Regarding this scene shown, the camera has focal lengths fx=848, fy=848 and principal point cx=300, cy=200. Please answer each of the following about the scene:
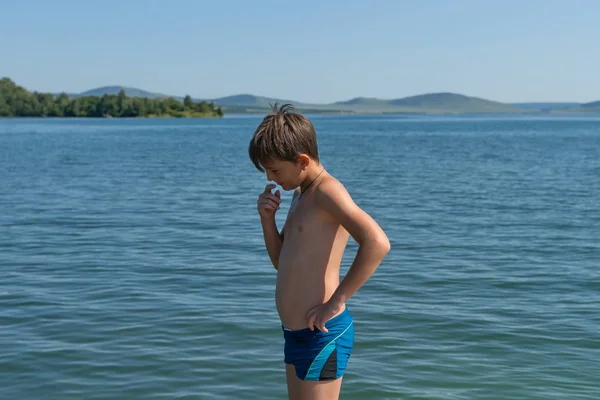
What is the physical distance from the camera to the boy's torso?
402 centimetres

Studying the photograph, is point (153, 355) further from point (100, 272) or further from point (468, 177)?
point (468, 177)

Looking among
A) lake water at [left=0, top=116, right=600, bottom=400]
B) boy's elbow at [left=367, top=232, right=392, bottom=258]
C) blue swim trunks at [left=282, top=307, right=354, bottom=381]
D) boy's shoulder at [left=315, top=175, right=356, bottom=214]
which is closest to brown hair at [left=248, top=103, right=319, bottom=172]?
boy's shoulder at [left=315, top=175, right=356, bottom=214]

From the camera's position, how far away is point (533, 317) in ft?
33.1

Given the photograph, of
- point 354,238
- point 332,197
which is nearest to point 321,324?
point 354,238

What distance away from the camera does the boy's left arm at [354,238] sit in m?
3.83

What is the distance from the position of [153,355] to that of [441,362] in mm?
2834

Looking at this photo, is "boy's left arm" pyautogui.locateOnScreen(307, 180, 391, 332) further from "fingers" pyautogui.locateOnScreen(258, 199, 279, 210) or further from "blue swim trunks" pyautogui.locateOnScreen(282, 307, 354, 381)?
"fingers" pyautogui.locateOnScreen(258, 199, 279, 210)

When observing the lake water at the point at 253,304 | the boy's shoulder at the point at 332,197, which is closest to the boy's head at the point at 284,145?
the boy's shoulder at the point at 332,197

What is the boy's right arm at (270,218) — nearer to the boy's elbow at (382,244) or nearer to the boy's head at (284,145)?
the boy's head at (284,145)

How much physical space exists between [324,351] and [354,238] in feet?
1.95

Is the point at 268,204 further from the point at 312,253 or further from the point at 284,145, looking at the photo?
the point at 284,145

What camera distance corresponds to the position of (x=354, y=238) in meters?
3.86

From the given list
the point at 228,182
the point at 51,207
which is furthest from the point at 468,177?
the point at 51,207

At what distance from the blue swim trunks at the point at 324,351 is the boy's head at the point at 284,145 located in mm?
733
